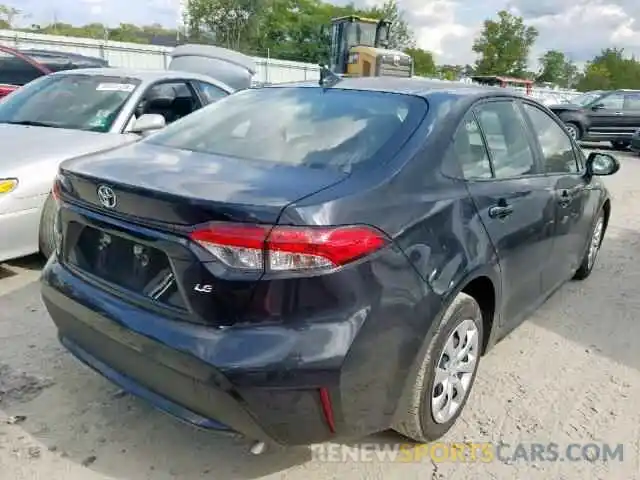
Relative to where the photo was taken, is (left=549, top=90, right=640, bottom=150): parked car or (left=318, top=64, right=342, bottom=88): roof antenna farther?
(left=549, top=90, right=640, bottom=150): parked car

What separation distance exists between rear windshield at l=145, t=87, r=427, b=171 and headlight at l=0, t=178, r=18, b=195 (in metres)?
1.49

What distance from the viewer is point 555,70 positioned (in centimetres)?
7031

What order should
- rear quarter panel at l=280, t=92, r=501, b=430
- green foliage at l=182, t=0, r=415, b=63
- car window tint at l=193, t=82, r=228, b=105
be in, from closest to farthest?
1. rear quarter panel at l=280, t=92, r=501, b=430
2. car window tint at l=193, t=82, r=228, b=105
3. green foliage at l=182, t=0, r=415, b=63

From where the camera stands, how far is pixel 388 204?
2154 mm

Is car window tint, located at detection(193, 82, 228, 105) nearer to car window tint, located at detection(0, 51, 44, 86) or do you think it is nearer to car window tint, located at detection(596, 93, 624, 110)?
car window tint, located at detection(0, 51, 44, 86)

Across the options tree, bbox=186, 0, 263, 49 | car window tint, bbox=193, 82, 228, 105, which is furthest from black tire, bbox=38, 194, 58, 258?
tree, bbox=186, 0, 263, 49

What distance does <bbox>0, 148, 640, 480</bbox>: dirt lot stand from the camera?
Answer: 7.92ft

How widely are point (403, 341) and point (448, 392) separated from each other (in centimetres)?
62

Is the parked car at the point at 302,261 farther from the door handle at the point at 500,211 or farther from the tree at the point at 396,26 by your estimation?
the tree at the point at 396,26

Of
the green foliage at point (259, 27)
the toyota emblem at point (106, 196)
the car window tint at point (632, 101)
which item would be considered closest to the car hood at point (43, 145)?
the toyota emblem at point (106, 196)

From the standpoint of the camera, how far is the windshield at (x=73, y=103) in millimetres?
4859

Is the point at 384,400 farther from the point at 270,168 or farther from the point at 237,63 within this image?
the point at 237,63

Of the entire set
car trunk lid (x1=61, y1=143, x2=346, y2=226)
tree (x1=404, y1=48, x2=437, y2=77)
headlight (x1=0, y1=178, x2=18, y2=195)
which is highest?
tree (x1=404, y1=48, x2=437, y2=77)

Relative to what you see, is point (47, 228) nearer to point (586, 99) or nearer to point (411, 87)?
point (411, 87)
